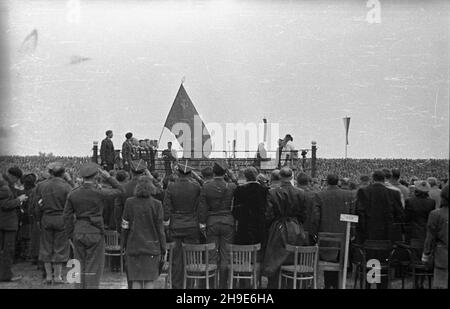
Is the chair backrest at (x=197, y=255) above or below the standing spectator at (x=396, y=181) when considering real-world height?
below

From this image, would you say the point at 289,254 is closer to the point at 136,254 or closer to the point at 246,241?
the point at 246,241

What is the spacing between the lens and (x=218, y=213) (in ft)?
22.4

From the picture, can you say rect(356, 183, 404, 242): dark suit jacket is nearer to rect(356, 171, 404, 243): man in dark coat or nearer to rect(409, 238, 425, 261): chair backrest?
rect(356, 171, 404, 243): man in dark coat

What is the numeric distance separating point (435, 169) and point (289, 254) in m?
3.90

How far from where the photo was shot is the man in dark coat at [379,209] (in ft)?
21.6

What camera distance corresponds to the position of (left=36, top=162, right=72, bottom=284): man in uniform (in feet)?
23.5

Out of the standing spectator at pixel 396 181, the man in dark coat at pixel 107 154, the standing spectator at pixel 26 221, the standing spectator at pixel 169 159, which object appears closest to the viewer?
the standing spectator at pixel 396 181

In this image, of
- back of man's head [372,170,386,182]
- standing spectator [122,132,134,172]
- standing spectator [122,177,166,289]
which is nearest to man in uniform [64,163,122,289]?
standing spectator [122,177,166,289]

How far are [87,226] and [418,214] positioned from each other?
13.6 feet

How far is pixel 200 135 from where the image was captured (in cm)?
1332

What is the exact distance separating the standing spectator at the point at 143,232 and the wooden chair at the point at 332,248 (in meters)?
2.02

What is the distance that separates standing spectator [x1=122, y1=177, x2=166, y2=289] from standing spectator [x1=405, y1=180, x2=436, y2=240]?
320 cm

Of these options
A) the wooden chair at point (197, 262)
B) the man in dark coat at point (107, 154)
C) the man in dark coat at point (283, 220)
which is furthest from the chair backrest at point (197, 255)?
the man in dark coat at point (107, 154)

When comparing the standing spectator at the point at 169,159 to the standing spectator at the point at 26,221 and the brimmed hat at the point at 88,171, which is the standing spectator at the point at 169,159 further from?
the brimmed hat at the point at 88,171
